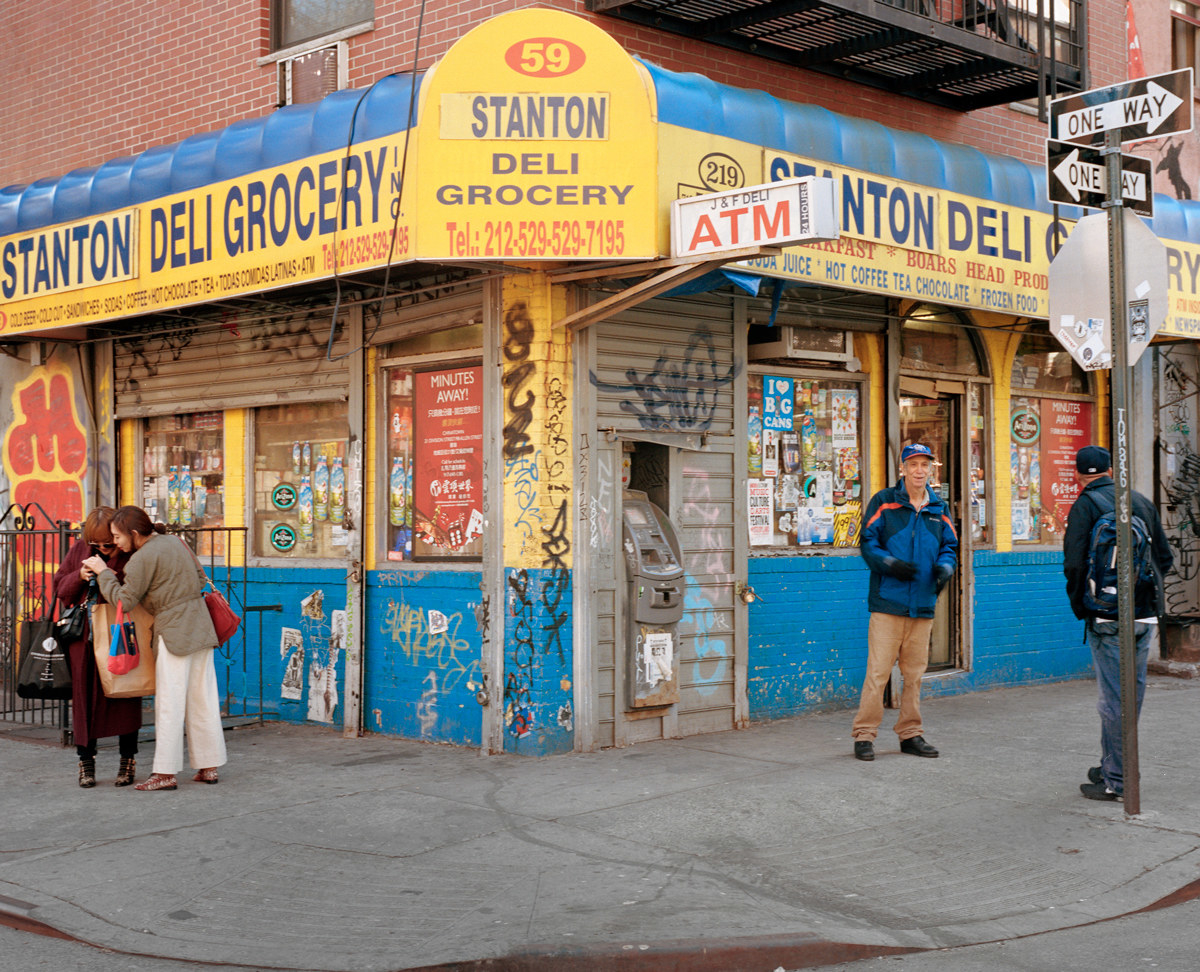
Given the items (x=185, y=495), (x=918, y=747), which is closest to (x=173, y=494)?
(x=185, y=495)

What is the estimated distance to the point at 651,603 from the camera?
858 cm

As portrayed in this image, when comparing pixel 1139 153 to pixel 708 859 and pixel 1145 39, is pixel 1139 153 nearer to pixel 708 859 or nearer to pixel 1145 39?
pixel 1145 39

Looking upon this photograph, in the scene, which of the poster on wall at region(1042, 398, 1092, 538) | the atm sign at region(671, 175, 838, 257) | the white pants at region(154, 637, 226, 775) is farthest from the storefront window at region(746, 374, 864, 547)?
the white pants at region(154, 637, 226, 775)

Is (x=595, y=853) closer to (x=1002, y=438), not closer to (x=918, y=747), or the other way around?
(x=918, y=747)

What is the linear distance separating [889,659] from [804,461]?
233cm

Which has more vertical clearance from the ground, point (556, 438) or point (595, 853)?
point (556, 438)

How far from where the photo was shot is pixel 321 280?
834 centimetres

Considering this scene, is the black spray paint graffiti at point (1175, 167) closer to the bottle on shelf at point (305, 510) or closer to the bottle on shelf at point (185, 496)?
the bottle on shelf at point (305, 510)

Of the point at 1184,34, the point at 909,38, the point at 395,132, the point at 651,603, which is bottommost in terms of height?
the point at 651,603

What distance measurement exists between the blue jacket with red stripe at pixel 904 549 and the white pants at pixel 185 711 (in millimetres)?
4150

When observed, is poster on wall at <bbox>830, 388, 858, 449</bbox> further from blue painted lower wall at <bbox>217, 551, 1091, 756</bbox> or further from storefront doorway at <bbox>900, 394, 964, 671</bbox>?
blue painted lower wall at <bbox>217, 551, 1091, 756</bbox>

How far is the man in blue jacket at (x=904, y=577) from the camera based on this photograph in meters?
8.09

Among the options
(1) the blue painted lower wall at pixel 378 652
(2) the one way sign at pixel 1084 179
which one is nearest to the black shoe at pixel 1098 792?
(2) the one way sign at pixel 1084 179

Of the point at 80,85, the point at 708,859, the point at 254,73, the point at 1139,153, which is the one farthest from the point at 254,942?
the point at 1139,153
